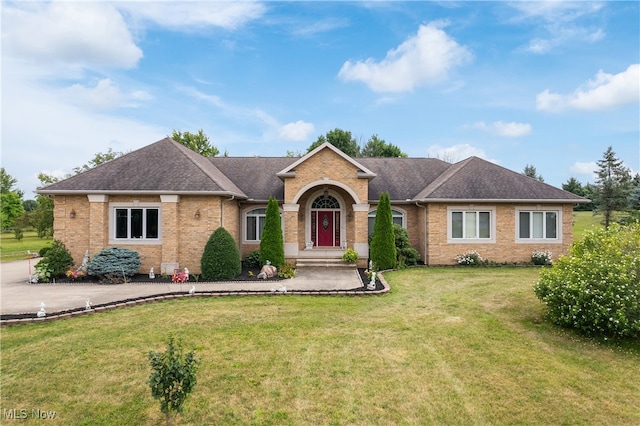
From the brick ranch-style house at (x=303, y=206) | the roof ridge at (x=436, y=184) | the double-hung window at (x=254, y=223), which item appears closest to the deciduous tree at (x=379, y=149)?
the brick ranch-style house at (x=303, y=206)

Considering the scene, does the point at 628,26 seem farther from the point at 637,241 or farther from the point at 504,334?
the point at 504,334

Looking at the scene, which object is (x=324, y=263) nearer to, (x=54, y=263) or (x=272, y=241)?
(x=272, y=241)

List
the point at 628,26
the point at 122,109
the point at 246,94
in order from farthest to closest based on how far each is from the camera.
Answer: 1. the point at 246,94
2. the point at 122,109
3. the point at 628,26

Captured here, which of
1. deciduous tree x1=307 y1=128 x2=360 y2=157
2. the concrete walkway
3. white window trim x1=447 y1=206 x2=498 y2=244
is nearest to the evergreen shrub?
white window trim x1=447 y1=206 x2=498 y2=244

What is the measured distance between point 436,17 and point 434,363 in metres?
15.6

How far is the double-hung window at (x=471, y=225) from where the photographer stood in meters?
18.0

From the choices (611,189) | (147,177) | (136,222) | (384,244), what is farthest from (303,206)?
(611,189)

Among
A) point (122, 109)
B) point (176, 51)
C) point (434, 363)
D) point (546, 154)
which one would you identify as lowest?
point (434, 363)

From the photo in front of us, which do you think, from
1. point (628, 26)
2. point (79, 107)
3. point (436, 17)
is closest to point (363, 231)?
point (436, 17)

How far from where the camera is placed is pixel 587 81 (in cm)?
1755

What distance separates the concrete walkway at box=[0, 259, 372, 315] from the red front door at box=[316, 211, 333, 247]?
460 cm

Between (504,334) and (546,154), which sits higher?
(546,154)

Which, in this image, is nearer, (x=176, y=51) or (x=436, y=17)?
(x=436, y=17)

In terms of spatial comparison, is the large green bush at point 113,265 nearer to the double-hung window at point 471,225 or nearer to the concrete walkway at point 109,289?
the concrete walkway at point 109,289
